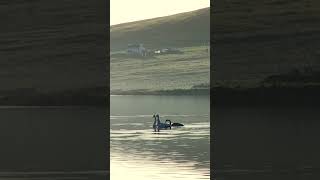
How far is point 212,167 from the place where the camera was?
25.2 metres

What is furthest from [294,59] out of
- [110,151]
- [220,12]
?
[110,151]

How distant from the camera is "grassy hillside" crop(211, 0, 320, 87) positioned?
8300 centimetres

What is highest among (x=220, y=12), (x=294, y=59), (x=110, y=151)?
(x=220, y=12)

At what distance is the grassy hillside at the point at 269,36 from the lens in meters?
83.0

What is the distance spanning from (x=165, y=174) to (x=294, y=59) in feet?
209

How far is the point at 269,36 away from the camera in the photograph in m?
86.1
